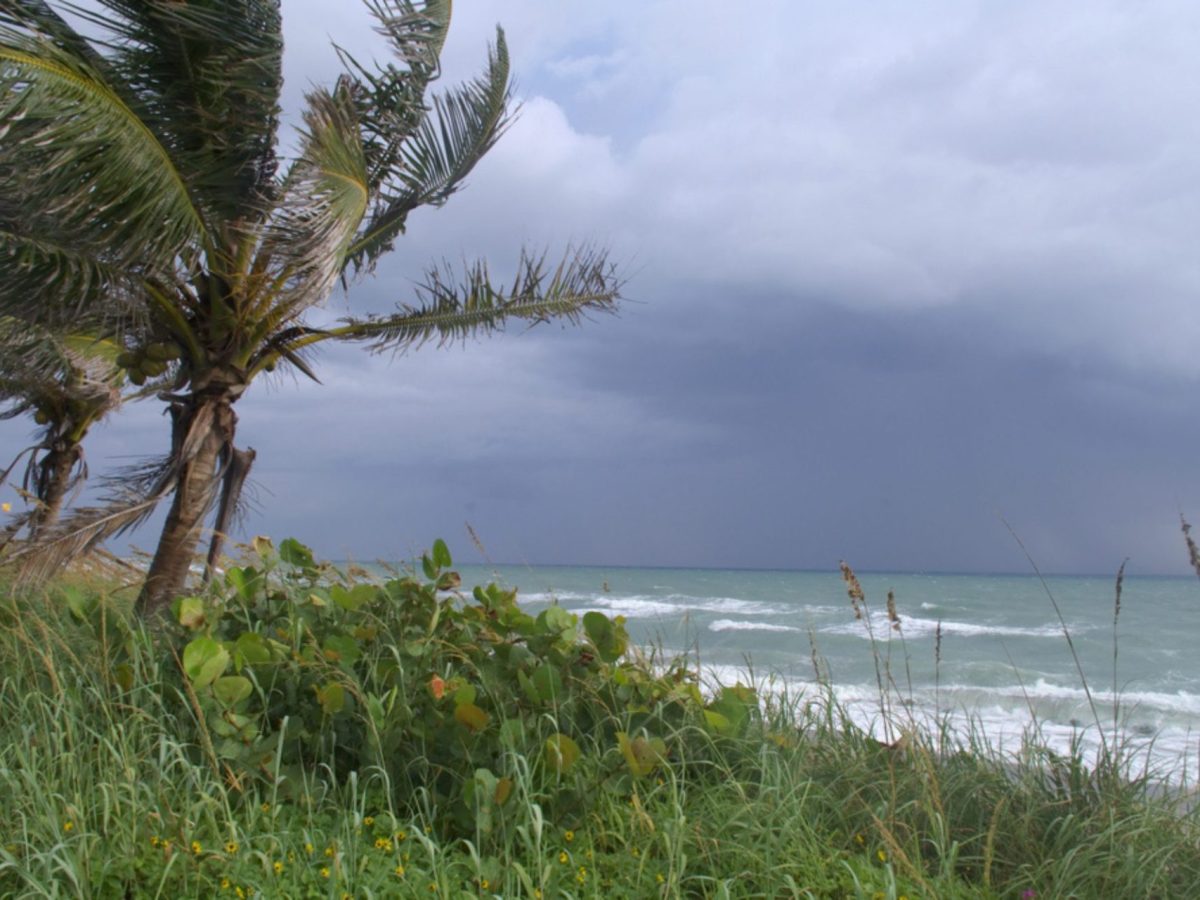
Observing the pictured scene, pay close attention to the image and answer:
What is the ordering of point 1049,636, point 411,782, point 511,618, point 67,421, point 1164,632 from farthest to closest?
1. point 1164,632
2. point 1049,636
3. point 67,421
4. point 511,618
5. point 411,782

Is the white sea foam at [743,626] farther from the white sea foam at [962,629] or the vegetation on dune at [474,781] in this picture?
the vegetation on dune at [474,781]

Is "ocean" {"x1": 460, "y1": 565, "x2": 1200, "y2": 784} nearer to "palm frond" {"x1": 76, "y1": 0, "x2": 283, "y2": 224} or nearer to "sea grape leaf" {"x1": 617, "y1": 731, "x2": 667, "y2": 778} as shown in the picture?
"sea grape leaf" {"x1": 617, "y1": 731, "x2": 667, "y2": 778}

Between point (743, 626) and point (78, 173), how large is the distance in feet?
53.0

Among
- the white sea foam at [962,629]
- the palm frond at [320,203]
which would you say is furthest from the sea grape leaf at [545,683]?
the white sea foam at [962,629]

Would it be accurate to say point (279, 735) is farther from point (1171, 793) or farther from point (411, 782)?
point (1171, 793)

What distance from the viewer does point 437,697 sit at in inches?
136

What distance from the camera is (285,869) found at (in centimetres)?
290

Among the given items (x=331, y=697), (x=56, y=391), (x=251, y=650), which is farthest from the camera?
(x=56, y=391)

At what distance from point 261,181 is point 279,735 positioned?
378 cm

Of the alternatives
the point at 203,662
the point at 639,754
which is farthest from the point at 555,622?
the point at 203,662

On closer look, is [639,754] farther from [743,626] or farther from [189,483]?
[743,626]

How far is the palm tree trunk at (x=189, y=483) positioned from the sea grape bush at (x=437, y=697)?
1709 mm

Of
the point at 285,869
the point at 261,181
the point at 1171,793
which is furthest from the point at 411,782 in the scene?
the point at 261,181

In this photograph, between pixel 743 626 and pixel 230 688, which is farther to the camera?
pixel 743 626
